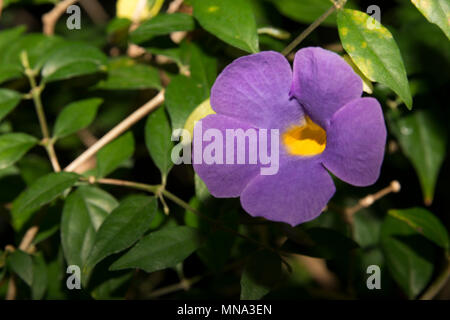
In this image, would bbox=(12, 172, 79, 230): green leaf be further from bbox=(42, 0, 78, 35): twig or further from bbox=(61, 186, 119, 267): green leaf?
bbox=(42, 0, 78, 35): twig

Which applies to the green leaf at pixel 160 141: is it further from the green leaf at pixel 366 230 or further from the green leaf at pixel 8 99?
the green leaf at pixel 366 230

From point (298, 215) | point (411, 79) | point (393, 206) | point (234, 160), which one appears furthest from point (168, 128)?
point (393, 206)

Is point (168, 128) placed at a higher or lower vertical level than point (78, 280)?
higher

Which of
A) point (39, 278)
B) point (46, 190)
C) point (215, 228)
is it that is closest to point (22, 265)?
point (39, 278)

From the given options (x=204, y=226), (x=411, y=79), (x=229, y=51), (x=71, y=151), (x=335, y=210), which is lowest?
(x=71, y=151)

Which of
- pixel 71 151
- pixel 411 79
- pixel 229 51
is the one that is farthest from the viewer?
pixel 71 151

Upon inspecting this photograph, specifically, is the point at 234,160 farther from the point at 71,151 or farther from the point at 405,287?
the point at 71,151
